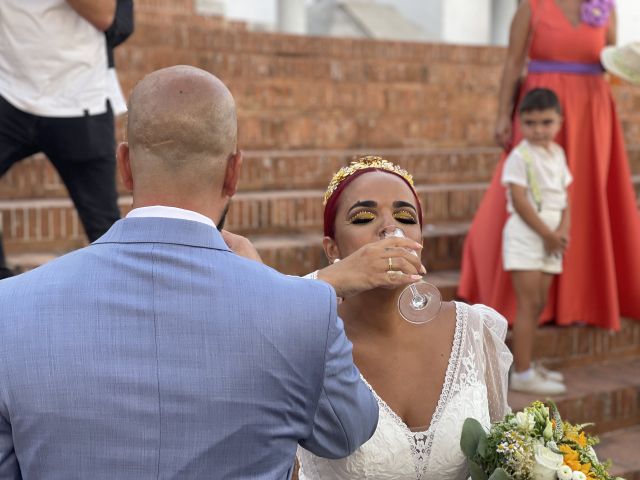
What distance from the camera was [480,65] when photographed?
351 inches

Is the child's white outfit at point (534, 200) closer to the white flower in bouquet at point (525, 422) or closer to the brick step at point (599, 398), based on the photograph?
the brick step at point (599, 398)

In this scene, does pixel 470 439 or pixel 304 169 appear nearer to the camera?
pixel 470 439

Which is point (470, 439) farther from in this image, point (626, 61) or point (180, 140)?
point (626, 61)

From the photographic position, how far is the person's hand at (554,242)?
15.4ft

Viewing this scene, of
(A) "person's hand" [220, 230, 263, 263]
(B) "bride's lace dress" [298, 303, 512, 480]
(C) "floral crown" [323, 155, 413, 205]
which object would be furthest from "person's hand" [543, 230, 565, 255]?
(A) "person's hand" [220, 230, 263, 263]

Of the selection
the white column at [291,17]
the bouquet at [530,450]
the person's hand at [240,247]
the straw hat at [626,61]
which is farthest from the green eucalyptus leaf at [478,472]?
the white column at [291,17]

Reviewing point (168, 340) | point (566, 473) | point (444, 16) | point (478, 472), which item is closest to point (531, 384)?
point (478, 472)

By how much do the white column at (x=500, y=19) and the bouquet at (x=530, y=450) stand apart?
12.8 metres

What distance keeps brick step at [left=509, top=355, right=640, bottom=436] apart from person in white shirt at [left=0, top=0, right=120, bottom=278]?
229 centimetres

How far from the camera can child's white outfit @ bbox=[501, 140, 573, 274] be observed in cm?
473

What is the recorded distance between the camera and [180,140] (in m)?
1.71

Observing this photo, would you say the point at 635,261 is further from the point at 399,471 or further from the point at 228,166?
the point at 228,166

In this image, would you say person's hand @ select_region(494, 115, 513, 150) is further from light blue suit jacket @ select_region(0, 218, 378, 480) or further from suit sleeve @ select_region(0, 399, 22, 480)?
suit sleeve @ select_region(0, 399, 22, 480)

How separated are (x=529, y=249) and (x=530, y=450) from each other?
270 cm
